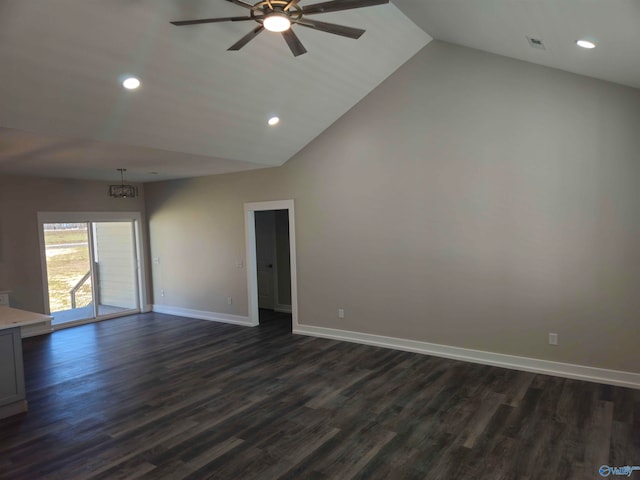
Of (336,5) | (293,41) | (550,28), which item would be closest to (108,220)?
(293,41)

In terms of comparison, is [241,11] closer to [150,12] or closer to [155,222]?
[150,12]

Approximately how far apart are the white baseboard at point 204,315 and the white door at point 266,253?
3.91 ft

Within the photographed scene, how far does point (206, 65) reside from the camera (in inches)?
147

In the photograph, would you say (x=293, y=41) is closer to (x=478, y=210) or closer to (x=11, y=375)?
(x=478, y=210)

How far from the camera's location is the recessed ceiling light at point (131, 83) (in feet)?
11.4

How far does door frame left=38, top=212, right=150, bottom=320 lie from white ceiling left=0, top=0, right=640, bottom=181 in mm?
1577

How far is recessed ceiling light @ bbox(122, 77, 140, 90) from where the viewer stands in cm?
349

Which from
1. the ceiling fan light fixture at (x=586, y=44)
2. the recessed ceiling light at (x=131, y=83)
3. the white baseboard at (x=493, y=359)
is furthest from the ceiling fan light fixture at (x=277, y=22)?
the white baseboard at (x=493, y=359)

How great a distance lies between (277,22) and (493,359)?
4.31 metres

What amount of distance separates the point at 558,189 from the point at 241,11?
3619mm

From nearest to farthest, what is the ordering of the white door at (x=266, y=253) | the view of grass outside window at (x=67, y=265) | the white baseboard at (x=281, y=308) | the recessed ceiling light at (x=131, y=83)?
the recessed ceiling light at (x=131, y=83) < the view of grass outside window at (x=67, y=265) < the white baseboard at (x=281, y=308) < the white door at (x=266, y=253)

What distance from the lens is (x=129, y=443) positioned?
335cm

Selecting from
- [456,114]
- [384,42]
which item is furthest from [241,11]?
[456,114]

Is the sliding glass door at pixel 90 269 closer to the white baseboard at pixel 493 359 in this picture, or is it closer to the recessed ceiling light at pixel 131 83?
the white baseboard at pixel 493 359
